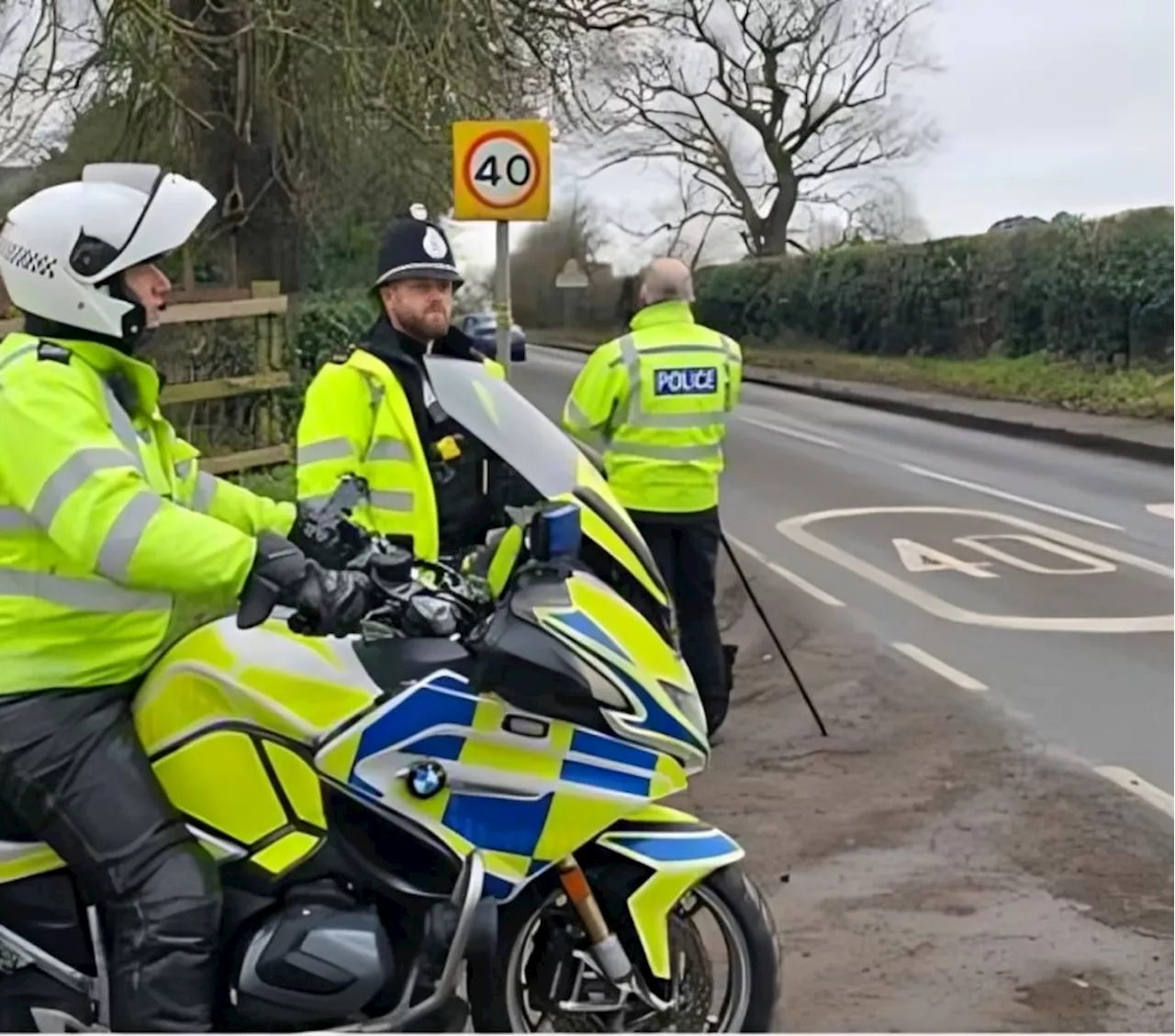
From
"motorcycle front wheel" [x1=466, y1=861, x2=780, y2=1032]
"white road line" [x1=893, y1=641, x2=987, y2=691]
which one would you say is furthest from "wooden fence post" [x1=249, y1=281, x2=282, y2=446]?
"motorcycle front wheel" [x1=466, y1=861, x2=780, y2=1032]

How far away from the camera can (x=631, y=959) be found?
3688 millimetres

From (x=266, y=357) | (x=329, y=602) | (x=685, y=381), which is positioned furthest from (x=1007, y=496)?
(x=329, y=602)

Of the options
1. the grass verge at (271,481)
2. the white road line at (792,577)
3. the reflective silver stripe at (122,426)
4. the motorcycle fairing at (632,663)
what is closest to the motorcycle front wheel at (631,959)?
the motorcycle fairing at (632,663)

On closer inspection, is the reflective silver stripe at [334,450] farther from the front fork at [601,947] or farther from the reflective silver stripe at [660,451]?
the reflective silver stripe at [660,451]

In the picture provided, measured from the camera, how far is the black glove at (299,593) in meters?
3.15

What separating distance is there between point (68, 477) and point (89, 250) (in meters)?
0.44

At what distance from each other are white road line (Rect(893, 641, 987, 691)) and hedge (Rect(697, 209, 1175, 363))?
57.1ft

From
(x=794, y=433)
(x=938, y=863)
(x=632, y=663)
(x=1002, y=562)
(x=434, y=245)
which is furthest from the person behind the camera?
(x=794, y=433)

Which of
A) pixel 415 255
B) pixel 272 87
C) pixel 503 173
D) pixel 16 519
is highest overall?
pixel 272 87

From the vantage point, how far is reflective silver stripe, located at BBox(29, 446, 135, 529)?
3.16 meters

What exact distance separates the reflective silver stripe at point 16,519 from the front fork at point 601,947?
47.6 inches

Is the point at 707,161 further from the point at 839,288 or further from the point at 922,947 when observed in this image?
the point at 922,947

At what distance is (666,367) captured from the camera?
7.23 m

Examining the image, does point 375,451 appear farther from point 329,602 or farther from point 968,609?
point 968,609
